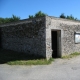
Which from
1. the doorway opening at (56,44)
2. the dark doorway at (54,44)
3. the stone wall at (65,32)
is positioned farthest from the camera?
the dark doorway at (54,44)

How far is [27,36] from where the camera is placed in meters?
15.3

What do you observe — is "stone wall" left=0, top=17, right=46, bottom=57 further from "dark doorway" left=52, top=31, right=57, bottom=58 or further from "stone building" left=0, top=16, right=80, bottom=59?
"dark doorway" left=52, top=31, right=57, bottom=58

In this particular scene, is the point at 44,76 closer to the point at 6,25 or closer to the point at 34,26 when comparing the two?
the point at 34,26

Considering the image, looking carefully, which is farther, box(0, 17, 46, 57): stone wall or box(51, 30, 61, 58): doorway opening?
box(51, 30, 61, 58): doorway opening

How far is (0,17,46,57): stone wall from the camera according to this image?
540 inches

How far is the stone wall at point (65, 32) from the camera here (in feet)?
44.5

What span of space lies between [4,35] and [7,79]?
461 inches

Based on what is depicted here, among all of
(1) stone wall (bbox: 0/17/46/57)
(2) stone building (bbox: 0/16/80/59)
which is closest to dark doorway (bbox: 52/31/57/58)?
(2) stone building (bbox: 0/16/80/59)

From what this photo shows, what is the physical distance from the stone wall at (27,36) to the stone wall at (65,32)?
0.42 m

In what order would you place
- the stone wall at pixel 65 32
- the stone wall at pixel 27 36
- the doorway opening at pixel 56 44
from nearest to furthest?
the stone wall at pixel 65 32
the stone wall at pixel 27 36
the doorway opening at pixel 56 44

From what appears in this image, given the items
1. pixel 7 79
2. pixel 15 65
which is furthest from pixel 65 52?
pixel 7 79

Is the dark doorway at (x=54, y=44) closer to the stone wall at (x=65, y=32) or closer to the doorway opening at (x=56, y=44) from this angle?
the doorway opening at (x=56, y=44)

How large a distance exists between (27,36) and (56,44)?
286 centimetres

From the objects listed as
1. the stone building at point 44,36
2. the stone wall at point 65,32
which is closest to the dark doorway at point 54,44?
the stone building at point 44,36
